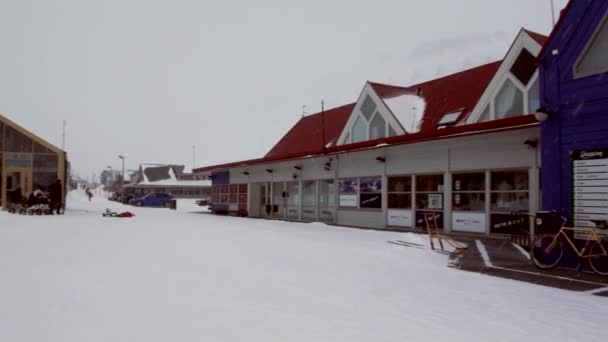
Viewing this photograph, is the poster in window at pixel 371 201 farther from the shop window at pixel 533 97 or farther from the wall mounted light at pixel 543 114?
the wall mounted light at pixel 543 114

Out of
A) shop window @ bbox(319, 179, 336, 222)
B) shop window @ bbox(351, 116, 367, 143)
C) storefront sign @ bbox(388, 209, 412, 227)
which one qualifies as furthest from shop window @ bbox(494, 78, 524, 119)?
shop window @ bbox(319, 179, 336, 222)

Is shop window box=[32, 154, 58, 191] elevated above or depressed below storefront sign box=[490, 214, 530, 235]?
above

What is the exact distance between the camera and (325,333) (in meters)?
5.12

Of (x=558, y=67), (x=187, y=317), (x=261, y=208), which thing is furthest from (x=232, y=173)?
(x=187, y=317)

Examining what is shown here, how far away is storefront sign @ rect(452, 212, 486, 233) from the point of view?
15367 mm

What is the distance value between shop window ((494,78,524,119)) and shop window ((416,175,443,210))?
3312mm

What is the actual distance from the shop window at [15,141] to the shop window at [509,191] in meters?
29.9

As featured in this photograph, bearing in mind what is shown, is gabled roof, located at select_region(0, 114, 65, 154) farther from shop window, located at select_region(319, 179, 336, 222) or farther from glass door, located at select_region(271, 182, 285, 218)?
shop window, located at select_region(319, 179, 336, 222)

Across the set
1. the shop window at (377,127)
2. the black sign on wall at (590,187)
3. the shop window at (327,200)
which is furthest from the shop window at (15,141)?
the black sign on wall at (590,187)

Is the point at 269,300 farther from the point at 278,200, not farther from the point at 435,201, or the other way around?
the point at 278,200

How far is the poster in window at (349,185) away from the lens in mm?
20984

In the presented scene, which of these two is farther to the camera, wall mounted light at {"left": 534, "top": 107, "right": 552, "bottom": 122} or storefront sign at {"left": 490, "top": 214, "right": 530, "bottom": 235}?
storefront sign at {"left": 490, "top": 214, "right": 530, "bottom": 235}

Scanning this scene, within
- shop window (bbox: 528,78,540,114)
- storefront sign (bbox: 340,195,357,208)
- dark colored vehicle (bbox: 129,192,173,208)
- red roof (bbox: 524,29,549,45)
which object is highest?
red roof (bbox: 524,29,549,45)

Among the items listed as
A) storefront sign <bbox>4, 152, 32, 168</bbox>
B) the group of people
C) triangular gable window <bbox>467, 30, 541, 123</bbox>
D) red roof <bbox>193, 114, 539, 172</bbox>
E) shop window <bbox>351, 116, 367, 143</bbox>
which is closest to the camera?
red roof <bbox>193, 114, 539, 172</bbox>
